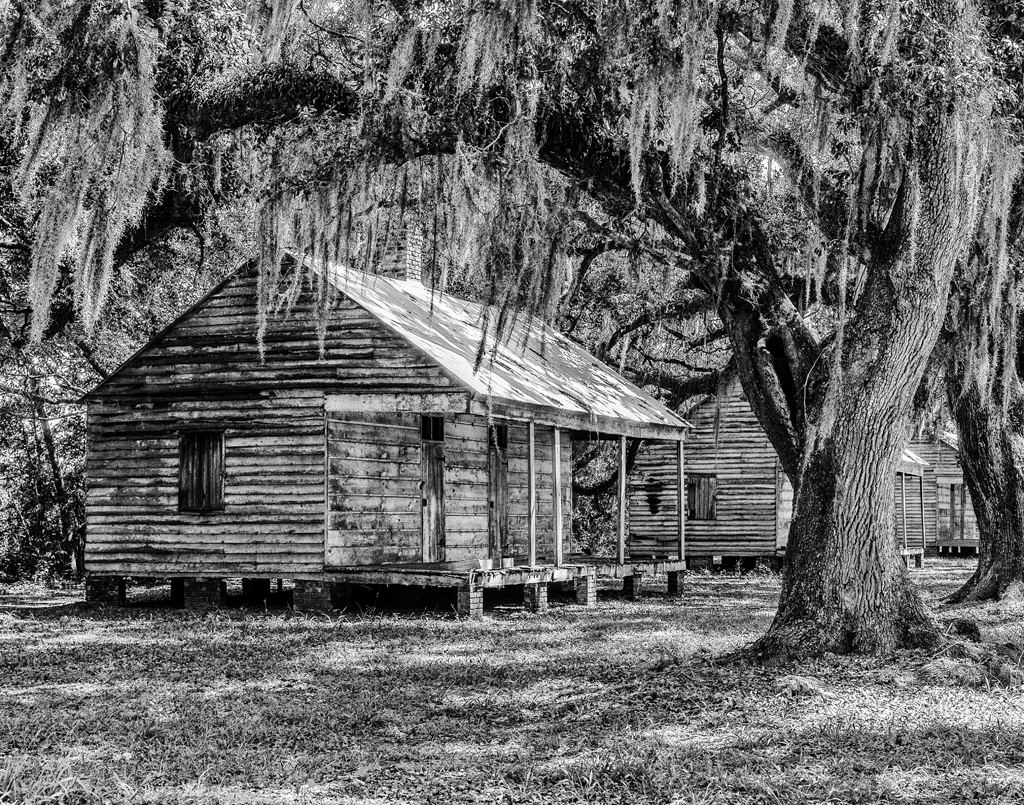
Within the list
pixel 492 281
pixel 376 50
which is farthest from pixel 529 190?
pixel 376 50

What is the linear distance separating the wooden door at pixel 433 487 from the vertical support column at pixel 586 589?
2.28m

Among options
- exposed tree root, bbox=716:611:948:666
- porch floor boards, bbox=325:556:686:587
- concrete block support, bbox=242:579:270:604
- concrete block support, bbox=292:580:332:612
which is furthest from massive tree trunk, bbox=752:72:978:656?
concrete block support, bbox=242:579:270:604

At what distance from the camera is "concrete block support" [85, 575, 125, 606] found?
18250 mm

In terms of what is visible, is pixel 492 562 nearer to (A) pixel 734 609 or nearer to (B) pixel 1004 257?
(A) pixel 734 609

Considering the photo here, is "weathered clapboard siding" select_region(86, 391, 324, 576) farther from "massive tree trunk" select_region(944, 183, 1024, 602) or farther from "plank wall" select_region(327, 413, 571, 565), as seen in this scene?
"massive tree trunk" select_region(944, 183, 1024, 602)

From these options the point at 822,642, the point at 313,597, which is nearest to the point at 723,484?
the point at 313,597

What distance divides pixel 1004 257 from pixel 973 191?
245 cm

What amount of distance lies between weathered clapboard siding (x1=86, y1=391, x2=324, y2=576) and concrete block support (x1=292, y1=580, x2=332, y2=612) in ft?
0.76

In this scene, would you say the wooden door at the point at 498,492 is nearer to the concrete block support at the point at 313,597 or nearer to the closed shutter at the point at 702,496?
the concrete block support at the point at 313,597

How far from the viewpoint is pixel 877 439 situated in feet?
32.1

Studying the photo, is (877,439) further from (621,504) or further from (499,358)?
(621,504)

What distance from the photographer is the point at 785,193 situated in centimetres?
1542

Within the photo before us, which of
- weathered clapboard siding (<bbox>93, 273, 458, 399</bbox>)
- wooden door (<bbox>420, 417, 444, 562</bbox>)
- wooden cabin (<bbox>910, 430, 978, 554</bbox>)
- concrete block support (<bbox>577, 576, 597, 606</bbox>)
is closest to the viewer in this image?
weathered clapboard siding (<bbox>93, 273, 458, 399</bbox>)

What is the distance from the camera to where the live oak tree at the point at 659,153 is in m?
9.85
